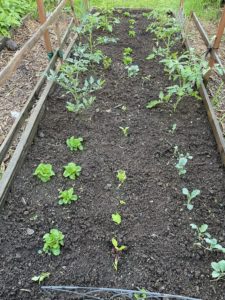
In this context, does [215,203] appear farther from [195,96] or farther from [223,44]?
[223,44]

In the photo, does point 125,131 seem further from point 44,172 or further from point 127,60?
point 127,60

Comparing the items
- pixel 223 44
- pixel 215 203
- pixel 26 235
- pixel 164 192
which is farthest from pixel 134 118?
pixel 223 44

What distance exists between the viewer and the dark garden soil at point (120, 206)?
5.95 ft

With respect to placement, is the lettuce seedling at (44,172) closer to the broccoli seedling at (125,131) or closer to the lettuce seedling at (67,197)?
the lettuce seedling at (67,197)

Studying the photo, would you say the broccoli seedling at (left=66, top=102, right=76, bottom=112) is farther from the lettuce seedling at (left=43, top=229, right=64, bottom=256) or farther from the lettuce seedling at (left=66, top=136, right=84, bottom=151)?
the lettuce seedling at (left=43, top=229, right=64, bottom=256)

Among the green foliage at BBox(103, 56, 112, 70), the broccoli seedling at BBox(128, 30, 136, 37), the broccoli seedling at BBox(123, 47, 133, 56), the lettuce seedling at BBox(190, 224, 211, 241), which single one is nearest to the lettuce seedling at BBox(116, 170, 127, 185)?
the lettuce seedling at BBox(190, 224, 211, 241)

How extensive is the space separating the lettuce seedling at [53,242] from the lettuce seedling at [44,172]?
0.55 metres

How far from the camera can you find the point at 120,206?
7.25 feet

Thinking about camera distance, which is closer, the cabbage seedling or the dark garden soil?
the dark garden soil

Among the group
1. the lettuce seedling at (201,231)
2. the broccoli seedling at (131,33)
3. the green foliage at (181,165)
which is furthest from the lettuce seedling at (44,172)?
the broccoli seedling at (131,33)

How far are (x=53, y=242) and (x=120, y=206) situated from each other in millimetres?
559

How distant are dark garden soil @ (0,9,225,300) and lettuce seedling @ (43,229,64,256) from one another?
0.05 metres

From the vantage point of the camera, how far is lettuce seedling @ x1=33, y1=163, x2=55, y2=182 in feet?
7.75

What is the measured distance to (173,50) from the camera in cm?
445
